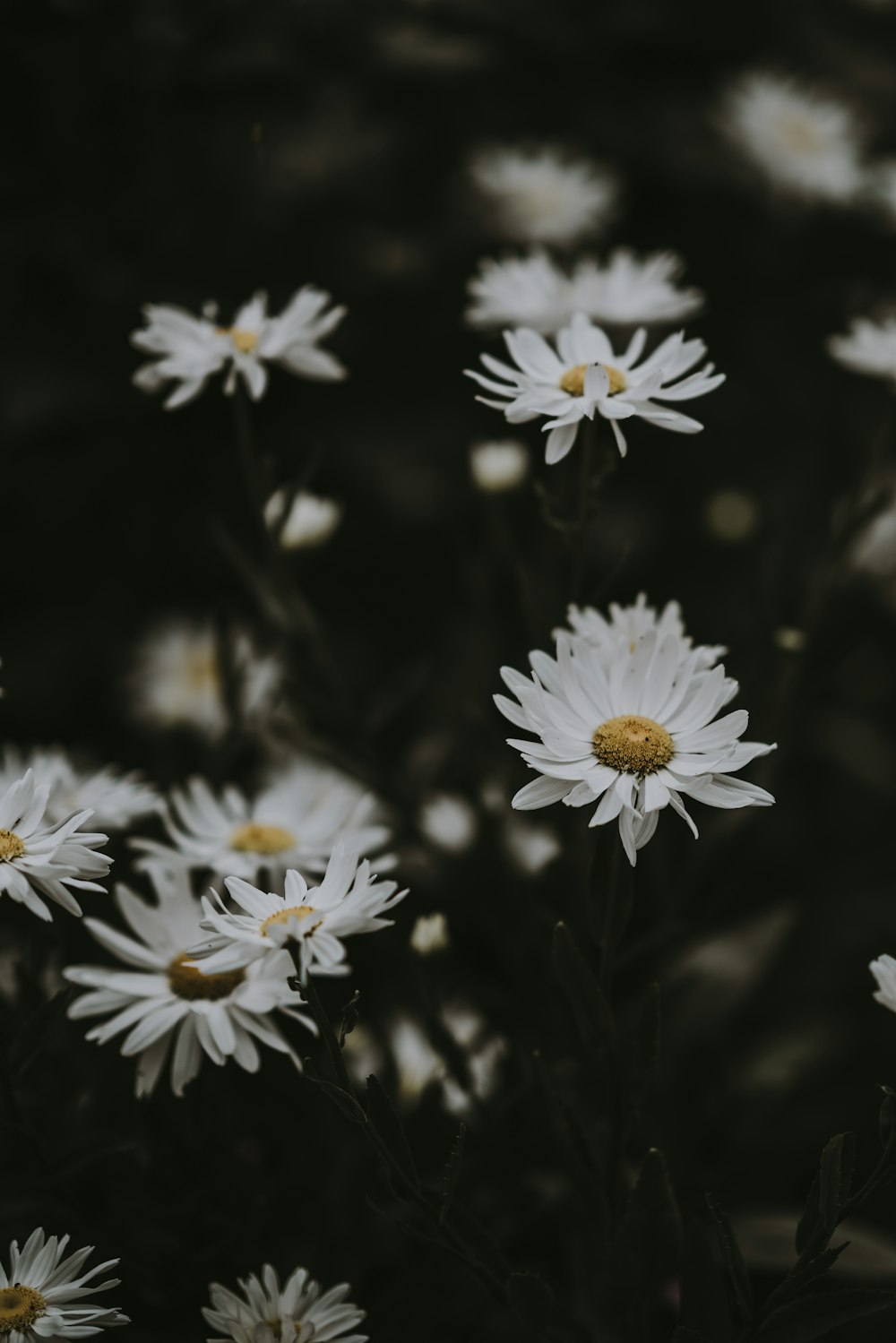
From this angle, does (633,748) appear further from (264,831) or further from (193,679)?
(193,679)

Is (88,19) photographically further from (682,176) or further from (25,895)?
(25,895)

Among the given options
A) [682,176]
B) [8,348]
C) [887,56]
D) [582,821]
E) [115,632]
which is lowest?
[582,821]

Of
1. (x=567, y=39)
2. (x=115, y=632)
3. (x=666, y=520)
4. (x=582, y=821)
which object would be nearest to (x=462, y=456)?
(x=666, y=520)

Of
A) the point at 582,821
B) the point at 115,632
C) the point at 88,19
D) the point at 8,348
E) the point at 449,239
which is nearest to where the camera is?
the point at 582,821

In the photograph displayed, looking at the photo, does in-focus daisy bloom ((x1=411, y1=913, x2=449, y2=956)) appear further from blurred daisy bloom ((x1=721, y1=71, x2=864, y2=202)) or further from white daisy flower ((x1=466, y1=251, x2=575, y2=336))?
blurred daisy bloom ((x1=721, y1=71, x2=864, y2=202))

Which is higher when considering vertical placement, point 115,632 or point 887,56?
point 887,56

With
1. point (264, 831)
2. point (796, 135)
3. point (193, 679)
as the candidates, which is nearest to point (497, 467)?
point (264, 831)

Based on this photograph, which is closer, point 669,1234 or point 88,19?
point 669,1234

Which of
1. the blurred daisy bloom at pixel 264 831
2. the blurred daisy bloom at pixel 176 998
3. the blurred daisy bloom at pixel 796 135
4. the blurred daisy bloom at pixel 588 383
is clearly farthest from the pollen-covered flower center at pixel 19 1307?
the blurred daisy bloom at pixel 796 135
